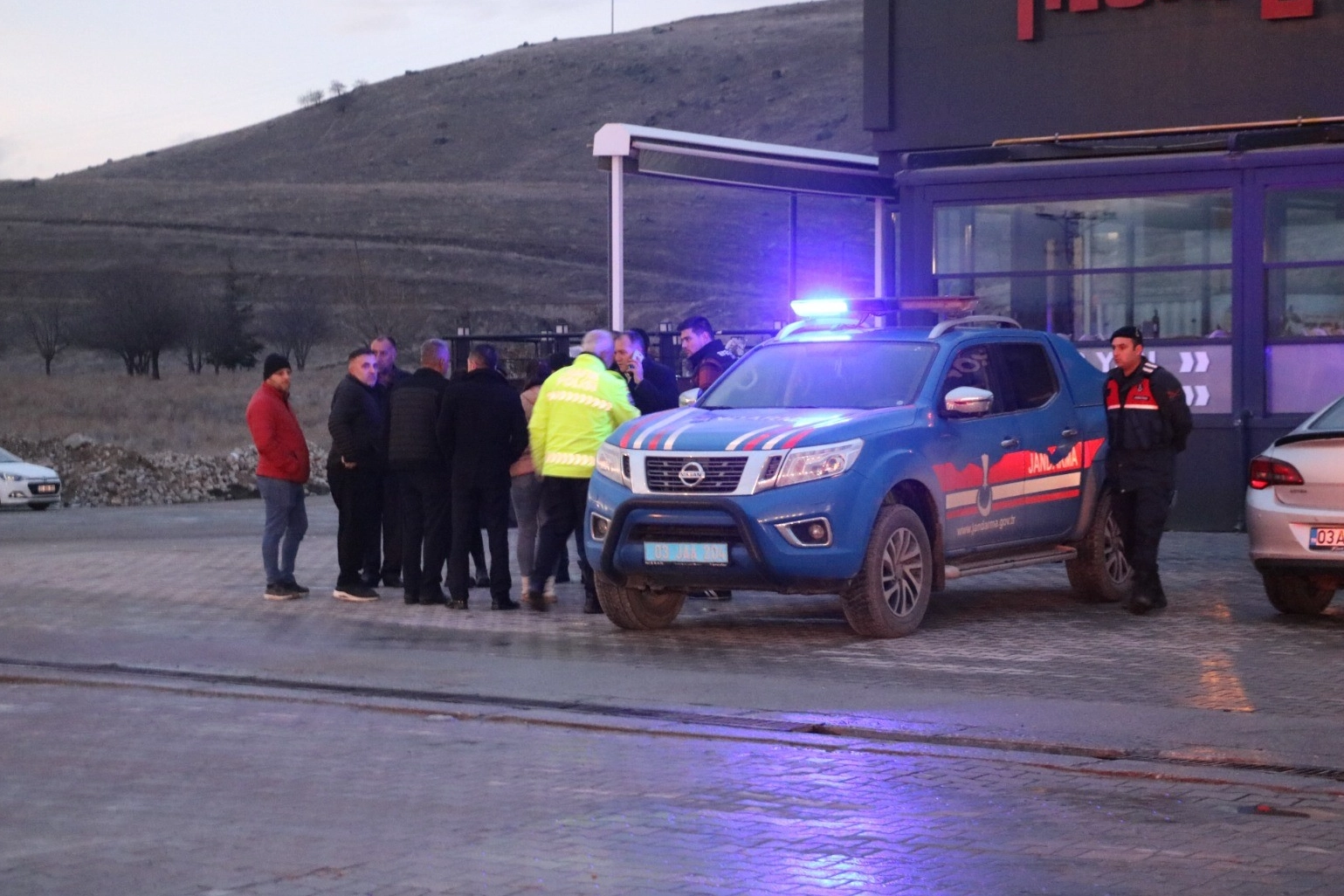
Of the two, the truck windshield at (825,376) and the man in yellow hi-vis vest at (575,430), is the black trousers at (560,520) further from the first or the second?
the truck windshield at (825,376)

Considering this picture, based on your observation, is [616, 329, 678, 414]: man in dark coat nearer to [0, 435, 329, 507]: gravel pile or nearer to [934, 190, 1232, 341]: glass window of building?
[934, 190, 1232, 341]: glass window of building

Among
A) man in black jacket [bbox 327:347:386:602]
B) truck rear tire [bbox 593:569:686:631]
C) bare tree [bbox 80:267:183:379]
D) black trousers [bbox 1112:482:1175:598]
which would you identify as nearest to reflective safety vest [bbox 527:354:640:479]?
truck rear tire [bbox 593:569:686:631]

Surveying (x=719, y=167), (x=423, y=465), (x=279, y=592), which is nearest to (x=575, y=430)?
(x=423, y=465)

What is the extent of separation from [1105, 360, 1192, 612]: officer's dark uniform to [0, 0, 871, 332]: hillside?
117ft

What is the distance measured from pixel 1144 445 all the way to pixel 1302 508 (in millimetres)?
1195

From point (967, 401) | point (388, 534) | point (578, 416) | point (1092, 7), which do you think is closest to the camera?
point (967, 401)

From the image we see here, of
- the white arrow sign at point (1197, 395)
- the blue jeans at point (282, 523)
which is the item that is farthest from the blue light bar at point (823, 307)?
the white arrow sign at point (1197, 395)

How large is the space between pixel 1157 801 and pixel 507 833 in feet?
8.10

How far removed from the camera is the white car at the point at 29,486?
93.6 ft

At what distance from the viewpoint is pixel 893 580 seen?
12.0 m

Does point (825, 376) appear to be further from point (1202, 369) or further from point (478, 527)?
point (1202, 369)

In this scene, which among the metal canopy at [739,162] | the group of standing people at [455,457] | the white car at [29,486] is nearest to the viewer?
the group of standing people at [455,457]

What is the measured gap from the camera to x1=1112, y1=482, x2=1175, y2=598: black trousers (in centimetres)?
1299

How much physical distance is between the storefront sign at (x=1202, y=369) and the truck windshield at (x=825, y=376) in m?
6.23
